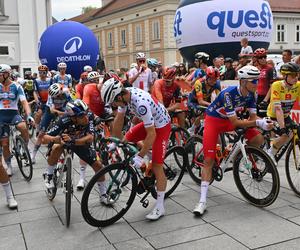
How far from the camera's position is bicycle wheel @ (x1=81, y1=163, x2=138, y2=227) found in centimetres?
458

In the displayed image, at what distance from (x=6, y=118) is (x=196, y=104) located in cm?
337

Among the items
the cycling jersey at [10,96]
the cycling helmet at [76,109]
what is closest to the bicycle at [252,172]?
the cycling helmet at [76,109]

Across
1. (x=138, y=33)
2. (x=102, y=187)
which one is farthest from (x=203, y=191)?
(x=138, y=33)

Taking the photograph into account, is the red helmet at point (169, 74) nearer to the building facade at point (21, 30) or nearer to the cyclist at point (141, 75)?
the cyclist at point (141, 75)

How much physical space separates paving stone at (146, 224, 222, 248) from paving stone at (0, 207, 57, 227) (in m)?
1.58

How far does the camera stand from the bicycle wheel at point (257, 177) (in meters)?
5.00

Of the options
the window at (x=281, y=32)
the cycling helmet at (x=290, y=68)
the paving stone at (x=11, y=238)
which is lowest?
the paving stone at (x=11, y=238)

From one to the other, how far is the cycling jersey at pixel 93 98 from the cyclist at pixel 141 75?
2.85m

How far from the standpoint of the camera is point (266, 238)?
167 inches

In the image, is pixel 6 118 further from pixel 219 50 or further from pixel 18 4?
pixel 18 4

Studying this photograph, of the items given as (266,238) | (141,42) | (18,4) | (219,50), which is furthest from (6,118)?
(141,42)

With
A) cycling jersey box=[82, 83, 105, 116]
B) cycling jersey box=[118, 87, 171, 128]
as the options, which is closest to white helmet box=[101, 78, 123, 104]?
cycling jersey box=[118, 87, 171, 128]

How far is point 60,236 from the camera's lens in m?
4.53

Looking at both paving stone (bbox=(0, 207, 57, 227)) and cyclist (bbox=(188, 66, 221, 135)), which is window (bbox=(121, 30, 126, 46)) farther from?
paving stone (bbox=(0, 207, 57, 227))
